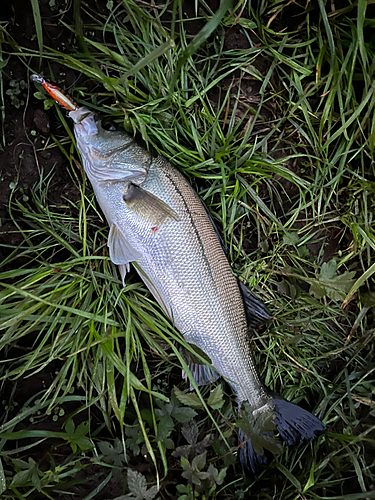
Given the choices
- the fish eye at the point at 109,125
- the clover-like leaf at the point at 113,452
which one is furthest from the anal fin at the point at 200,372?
the fish eye at the point at 109,125

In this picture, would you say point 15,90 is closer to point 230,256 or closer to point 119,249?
point 119,249

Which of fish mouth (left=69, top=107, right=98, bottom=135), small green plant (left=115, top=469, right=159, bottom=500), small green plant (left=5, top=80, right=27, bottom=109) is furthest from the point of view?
small green plant (left=5, top=80, right=27, bottom=109)

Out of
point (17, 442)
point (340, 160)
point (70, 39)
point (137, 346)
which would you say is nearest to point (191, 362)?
point (137, 346)

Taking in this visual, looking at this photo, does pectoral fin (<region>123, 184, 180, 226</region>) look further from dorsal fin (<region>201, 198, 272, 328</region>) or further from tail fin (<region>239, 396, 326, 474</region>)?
tail fin (<region>239, 396, 326, 474</region>)

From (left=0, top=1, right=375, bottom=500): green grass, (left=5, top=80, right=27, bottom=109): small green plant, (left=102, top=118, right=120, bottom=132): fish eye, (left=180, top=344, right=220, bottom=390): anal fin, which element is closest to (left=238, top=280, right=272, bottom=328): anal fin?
(left=0, top=1, right=375, bottom=500): green grass

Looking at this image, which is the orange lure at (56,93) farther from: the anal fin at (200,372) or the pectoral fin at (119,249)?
the anal fin at (200,372)

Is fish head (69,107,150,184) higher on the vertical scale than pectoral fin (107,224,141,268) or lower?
higher

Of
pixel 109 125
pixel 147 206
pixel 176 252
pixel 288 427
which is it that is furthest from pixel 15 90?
pixel 288 427
